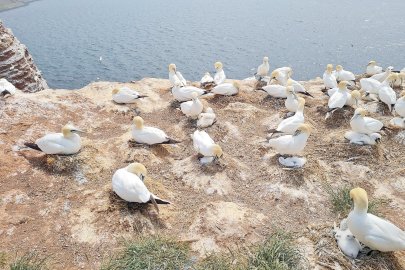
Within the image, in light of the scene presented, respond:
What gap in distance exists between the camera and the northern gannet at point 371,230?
698cm

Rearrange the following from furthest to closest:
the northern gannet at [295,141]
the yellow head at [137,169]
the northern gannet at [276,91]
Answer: the northern gannet at [276,91] → the northern gannet at [295,141] → the yellow head at [137,169]

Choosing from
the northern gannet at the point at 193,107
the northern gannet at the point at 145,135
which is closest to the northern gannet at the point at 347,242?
the northern gannet at the point at 145,135

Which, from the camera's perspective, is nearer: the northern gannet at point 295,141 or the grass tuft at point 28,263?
the grass tuft at point 28,263

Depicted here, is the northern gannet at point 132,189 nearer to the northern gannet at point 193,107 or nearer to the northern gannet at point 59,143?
the northern gannet at point 59,143

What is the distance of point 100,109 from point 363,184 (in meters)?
9.67

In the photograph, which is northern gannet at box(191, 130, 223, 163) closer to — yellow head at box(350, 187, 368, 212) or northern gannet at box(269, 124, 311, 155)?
northern gannet at box(269, 124, 311, 155)

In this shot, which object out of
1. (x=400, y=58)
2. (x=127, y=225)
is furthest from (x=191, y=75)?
(x=127, y=225)

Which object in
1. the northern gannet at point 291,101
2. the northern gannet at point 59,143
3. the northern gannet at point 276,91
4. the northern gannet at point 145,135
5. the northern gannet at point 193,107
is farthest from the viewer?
the northern gannet at point 276,91

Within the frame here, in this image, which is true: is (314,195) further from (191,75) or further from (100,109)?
(191,75)

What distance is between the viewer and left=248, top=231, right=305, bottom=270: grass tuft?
697cm

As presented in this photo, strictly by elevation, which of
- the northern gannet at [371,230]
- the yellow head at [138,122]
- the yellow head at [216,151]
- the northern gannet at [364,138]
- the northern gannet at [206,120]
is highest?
the northern gannet at [371,230]

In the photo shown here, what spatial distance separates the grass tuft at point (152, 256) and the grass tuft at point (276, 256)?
4.44 feet

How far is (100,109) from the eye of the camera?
15.1 m

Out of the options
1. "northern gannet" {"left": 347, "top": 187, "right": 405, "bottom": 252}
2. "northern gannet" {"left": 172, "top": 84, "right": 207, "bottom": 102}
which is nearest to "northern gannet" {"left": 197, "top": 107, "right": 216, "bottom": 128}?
"northern gannet" {"left": 172, "top": 84, "right": 207, "bottom": 102}
